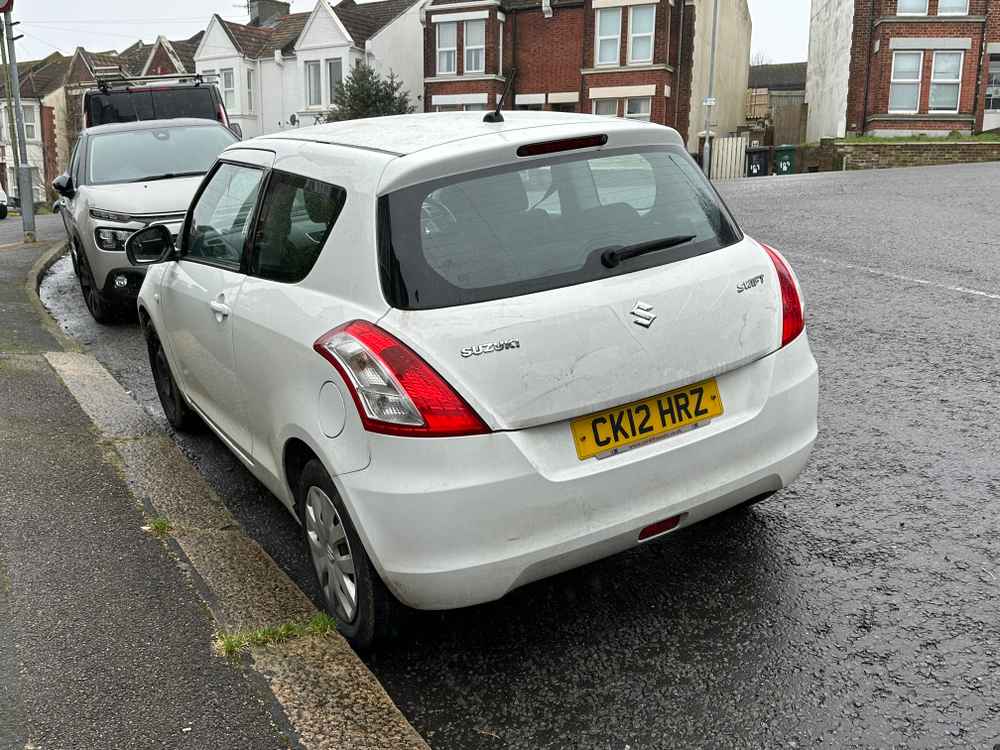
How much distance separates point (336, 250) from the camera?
11.0ft

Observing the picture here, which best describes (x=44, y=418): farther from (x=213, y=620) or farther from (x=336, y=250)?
(x=336, y=250)

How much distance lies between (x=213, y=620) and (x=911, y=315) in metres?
6.09

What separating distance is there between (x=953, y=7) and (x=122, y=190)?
32.8m

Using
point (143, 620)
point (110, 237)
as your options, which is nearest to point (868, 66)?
point (110, 237)

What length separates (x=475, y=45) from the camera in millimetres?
41094

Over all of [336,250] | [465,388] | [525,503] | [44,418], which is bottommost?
[44,418]

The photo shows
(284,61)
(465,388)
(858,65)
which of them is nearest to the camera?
(465,388)

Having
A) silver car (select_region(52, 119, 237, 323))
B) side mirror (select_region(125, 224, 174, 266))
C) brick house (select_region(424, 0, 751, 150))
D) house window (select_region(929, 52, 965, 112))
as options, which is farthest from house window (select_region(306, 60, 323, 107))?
side mirror (select_region(125, 224, 174, 266))

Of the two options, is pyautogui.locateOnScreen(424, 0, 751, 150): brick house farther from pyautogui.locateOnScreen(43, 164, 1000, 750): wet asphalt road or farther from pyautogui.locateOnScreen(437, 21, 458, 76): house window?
pyautogui.locateOnScreen(43, 164, 1000, 750): wet asphalt road

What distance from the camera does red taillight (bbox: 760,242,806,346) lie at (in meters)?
3.59

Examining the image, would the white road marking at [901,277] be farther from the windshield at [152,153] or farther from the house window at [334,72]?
the house window at [334,72]

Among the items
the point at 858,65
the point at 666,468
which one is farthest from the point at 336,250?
the point at 858,65

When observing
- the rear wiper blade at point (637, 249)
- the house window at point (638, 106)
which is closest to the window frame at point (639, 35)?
the house window at point (638, 106)

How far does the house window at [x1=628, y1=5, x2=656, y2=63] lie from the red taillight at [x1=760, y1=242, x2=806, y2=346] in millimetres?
35913
